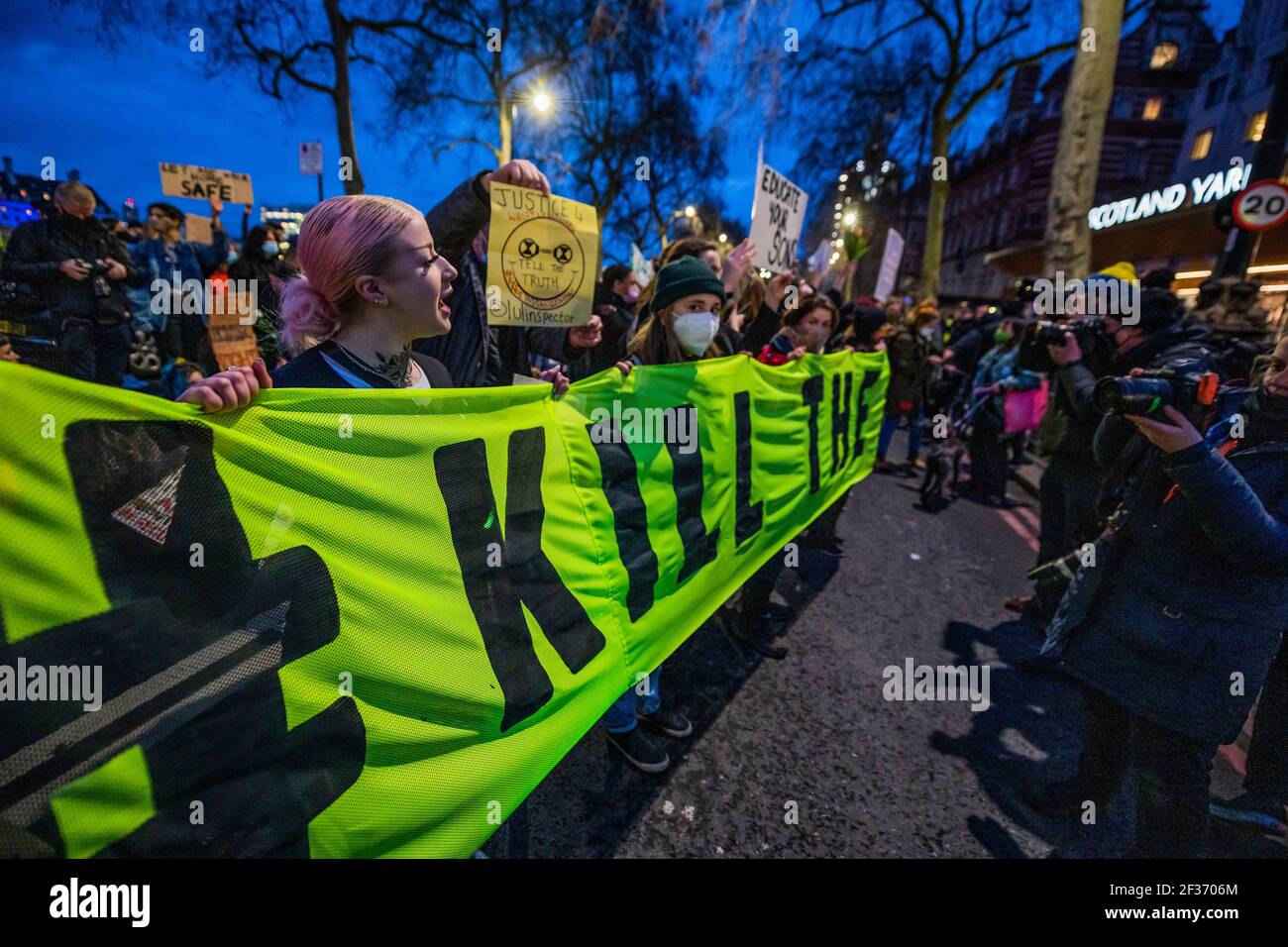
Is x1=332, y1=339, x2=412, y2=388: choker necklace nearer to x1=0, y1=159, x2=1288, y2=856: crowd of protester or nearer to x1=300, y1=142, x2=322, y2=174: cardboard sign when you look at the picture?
x1=0, y1=159, x2=1288, y2=856: crowd of protester

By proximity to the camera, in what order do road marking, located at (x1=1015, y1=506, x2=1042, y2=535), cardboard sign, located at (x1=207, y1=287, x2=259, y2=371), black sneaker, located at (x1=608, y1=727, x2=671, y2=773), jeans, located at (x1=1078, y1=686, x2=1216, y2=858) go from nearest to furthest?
jeans, located at (x1=1078, y1=686, x2=1216, y2=858), black sneaker, located at (x1=608, y1=727, x2=671, y2=773), cardboard sign, located at (x1=207, y1=287, x2=259, y2=371), road marking, located at (x1=1015, y1=506, x2=1042, y2=535)

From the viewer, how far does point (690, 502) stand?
2658mm

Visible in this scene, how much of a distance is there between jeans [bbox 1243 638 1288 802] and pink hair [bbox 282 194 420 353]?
3.65 m

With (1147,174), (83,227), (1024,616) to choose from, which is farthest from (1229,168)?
(1147,174)

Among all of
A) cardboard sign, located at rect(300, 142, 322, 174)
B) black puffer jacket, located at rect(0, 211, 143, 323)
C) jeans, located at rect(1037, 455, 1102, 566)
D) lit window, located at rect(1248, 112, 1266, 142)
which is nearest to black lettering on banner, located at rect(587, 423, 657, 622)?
jeans, located at rect(1037, 455, 1102, 566)

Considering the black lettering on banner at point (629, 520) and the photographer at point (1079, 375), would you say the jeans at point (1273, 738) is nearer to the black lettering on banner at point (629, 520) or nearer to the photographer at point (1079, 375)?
the photographer at point (1079, 375)

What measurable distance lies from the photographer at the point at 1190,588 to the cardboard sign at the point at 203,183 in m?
10.2

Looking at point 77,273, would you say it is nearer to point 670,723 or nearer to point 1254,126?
point 670,723

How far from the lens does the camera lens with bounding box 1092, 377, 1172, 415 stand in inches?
69.9

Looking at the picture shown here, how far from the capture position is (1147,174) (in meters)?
32.8

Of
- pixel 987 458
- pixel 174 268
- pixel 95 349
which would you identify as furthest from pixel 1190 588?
pixel 174 268

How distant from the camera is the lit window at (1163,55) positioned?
31.7m
